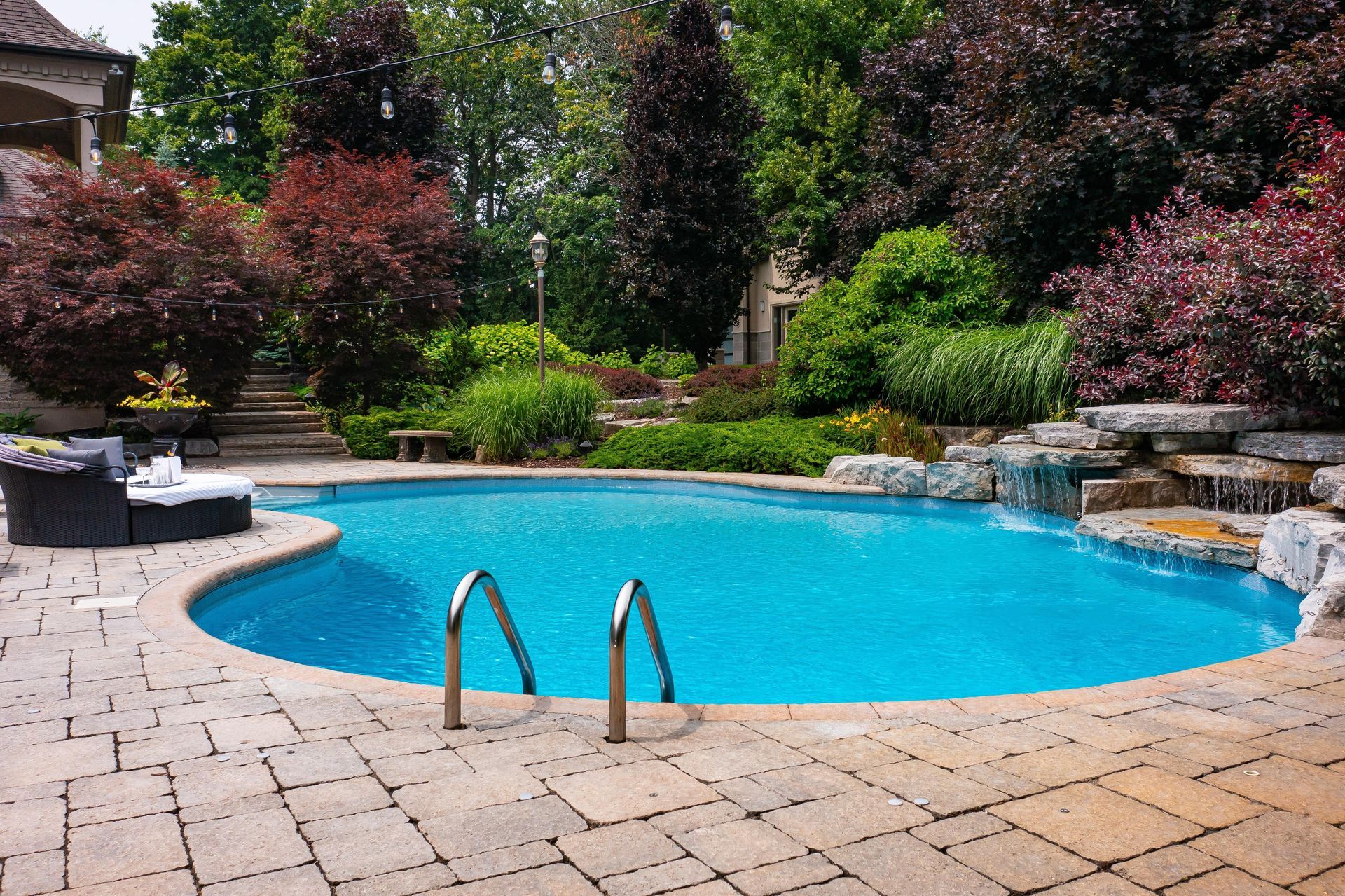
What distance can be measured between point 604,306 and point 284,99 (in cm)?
1077

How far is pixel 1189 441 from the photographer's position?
7.37m

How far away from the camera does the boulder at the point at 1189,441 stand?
7168 mm

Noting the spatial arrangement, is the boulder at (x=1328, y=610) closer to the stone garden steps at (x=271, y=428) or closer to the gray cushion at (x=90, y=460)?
the gray cushion at (x=90, y=460)

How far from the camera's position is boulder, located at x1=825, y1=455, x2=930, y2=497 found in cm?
945

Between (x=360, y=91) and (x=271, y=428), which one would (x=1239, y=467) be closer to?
(x=271, y=428)

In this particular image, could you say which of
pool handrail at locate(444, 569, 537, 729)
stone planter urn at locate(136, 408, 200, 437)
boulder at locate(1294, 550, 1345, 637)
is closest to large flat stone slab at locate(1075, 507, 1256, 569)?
boulder at locate(1294, 550, 1345, 637)

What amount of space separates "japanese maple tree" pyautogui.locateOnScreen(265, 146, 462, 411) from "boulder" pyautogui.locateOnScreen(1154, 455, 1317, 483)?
10552 millimetres

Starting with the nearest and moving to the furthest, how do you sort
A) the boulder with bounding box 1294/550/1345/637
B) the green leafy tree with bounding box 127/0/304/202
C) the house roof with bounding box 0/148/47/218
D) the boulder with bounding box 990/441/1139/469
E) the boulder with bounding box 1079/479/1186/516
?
the boulder with bounding box 1294/550/1345/637
the boulder with bounding box 1079/479/1186/516
the boulder with bounding box 990/441/1139/469
the house roof with bounding box 0/148/47/218
the green leafy tree with bounding box 127/0/304/202

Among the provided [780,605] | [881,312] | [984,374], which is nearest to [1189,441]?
[984,374]

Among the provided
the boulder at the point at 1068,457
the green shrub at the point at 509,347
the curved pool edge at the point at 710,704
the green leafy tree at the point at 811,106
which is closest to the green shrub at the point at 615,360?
the green shrub at the point at 509,347

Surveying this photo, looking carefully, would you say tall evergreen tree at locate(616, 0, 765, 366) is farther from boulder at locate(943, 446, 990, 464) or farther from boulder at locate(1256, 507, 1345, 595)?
boulder at locate(1256, 507, 1345, 595)

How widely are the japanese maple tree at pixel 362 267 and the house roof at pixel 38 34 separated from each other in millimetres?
3748

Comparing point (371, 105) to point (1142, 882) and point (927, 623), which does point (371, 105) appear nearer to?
→ point (927, 623)

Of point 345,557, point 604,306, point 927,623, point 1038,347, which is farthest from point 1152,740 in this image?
point 604,306
